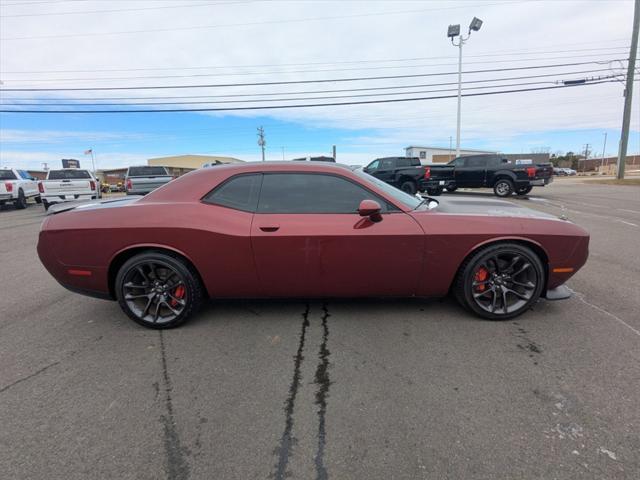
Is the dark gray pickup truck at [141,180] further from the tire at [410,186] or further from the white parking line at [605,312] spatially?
the white parking line at [605,312]

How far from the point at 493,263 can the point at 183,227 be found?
9.03 feet

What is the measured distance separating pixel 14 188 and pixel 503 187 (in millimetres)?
19919

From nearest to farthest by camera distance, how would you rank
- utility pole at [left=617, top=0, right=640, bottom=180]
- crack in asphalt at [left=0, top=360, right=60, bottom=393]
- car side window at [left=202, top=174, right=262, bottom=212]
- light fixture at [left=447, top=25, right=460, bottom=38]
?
crack in asphalt at [left=0, top=360, right=60, bottom=393]
car side window at [left=202, top=174, right=262, bottom=212]
utility pole at [left=617, top=0, right=640, bottom=180]
light fixture at [left=447, top=25, right=460, bottom=38]

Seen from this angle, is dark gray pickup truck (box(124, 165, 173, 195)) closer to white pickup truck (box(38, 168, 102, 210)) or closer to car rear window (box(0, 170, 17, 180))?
white pickup truck (box(38, 168, 102, 210))

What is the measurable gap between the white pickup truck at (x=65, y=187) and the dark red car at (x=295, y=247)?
1120 centimetres

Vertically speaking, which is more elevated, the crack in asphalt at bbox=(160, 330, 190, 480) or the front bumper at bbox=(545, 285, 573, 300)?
the front bumper at bbox=(545, 285, 573, 300)

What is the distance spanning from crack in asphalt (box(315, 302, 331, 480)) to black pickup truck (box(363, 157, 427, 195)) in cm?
1229

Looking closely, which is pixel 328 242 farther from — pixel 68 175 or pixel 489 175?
pixel 489 175

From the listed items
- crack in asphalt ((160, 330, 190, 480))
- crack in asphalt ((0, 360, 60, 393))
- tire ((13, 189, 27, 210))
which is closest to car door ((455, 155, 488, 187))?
crack in asphalt ((160, 330, 190, 480))

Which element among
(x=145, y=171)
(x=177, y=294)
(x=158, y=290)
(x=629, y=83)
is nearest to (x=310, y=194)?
(x=177, y=294)

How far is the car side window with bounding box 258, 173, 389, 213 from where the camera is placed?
3225 millimetres

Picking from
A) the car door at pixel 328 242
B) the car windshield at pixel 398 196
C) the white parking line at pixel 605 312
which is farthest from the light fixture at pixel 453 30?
the car door at pixel 328 242

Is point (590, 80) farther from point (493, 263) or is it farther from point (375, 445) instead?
point (375, 445)

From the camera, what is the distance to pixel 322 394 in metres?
2.36
